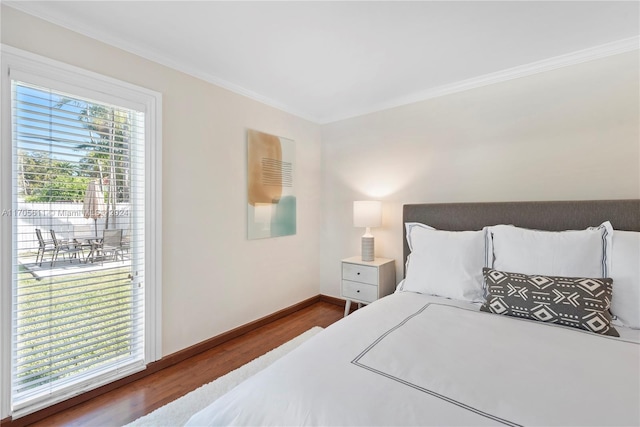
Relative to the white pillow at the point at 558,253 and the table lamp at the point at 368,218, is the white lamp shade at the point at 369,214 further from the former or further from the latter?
the white pillow at the point at 558,253

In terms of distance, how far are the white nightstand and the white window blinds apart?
1.92 m

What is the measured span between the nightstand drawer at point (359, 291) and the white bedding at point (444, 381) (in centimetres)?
148

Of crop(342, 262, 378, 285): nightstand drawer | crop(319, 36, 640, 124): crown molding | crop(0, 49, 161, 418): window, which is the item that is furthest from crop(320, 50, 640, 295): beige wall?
crop(0, 49, 161, 418): window

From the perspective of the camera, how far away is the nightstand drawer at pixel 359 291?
9.48ft

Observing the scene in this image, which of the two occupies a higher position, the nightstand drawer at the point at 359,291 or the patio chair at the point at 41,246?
the patio chair at the point at 41,246

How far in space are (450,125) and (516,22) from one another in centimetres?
101

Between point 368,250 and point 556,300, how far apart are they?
5.65ft

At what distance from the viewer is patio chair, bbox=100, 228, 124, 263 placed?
194 centimetres

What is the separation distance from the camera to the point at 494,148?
100 inches

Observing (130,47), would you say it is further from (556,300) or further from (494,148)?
(556,300)

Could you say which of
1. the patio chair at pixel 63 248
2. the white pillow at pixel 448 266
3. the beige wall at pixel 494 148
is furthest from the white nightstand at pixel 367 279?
the patio chair at pixel 63 248

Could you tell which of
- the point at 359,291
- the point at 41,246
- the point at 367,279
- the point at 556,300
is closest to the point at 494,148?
the point at 556,300

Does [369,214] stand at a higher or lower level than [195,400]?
higher

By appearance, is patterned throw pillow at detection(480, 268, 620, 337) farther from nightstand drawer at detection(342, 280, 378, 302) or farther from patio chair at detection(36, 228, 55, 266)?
patio chair at detection(36, 228, 55, 266)
